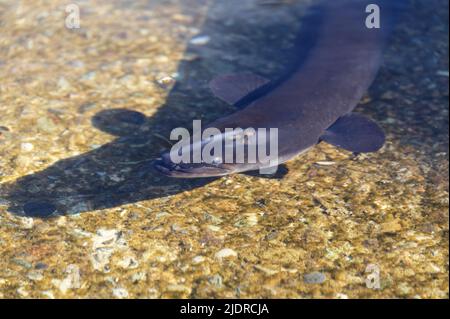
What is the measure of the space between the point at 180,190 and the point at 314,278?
1.19m

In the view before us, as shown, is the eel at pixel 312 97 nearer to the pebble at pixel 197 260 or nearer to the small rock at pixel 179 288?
the pebble at pixel 197 260

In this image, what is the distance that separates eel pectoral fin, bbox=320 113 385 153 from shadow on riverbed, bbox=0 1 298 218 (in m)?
1.01

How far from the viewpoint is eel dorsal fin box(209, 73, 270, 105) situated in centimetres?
478

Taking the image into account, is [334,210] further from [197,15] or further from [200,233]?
[197,15]

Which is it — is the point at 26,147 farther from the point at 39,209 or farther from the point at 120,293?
the point at 120,293

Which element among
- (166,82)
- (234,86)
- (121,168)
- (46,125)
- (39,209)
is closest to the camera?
(39,209)

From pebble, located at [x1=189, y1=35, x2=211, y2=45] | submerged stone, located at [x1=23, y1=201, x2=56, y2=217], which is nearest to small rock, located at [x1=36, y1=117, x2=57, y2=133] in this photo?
submerged stone, located at [x1=23, y1=201, x2=56, y2=217]

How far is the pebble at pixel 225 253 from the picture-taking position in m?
3.51

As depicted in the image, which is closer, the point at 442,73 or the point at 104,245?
the point at 104,245

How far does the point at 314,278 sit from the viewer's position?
3.39 metres

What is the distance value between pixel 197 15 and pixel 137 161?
310 centimetres

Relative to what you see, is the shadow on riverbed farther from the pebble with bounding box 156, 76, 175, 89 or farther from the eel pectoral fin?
the eel pectoral fin

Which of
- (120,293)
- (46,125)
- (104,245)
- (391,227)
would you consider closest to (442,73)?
(391,227)

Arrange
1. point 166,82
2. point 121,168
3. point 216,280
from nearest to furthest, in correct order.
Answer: point 216,280 → point 121,168 → point 166,82
